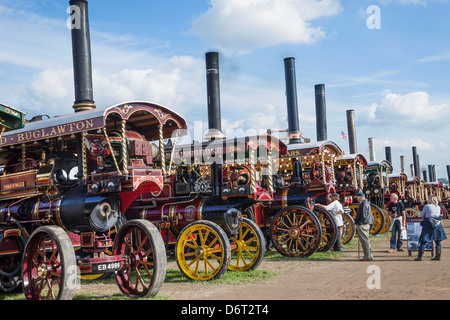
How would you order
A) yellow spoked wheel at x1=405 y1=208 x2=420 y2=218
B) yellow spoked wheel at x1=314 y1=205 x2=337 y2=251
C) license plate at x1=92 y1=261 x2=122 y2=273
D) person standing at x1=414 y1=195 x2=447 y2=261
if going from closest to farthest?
license plate at x1=92 y1=261 x2=122 y2=273 < person standing at x1=414 y1=195 x2=447 y2=261 < yellow spoked wheel at x1=314 y1=205 x2=337 y2=251 < yellow spoked wheel at x1=405 y1=208 x2=420 y2=218

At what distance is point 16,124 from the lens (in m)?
6.05

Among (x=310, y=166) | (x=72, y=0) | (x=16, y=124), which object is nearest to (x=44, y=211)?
(x=16, y=124)

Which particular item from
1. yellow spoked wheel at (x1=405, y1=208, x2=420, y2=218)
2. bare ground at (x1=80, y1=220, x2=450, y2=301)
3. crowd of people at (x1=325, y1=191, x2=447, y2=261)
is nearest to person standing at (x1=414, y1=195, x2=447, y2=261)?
crowd of people at (x1=325, y1=191, x2=447, y2=261)

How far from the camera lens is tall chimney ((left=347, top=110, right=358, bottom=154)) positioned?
2577cm

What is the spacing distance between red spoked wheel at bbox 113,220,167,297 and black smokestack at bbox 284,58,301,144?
1487 cm

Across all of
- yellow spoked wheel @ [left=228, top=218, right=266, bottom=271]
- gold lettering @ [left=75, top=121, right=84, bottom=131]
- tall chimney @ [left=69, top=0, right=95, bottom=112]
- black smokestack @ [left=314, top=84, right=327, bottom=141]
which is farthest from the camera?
black smokestack @ [left=314, top=84, right=327, bottom=141]

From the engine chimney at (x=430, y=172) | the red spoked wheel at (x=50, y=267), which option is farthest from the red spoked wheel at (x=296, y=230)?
the engine chimney at (x=430, y=172)

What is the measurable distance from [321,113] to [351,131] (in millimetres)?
3922

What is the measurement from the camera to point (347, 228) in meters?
12.2

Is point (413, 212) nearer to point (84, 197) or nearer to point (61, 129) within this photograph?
point (84, 197)

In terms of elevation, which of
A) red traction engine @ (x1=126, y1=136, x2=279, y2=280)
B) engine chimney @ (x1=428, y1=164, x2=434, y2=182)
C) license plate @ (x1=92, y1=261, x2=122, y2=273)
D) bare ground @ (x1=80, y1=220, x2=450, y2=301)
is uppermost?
engine chimney @ (x1=428, y1=164, x2=434, y2=182)

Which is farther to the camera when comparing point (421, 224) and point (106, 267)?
point (421, 224)

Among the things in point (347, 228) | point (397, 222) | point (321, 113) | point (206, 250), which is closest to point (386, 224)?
point (347, 228)

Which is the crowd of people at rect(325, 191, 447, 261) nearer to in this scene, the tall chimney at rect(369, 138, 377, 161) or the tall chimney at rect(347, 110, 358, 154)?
the tall chimney at rect(347, 110, 358, 154)
